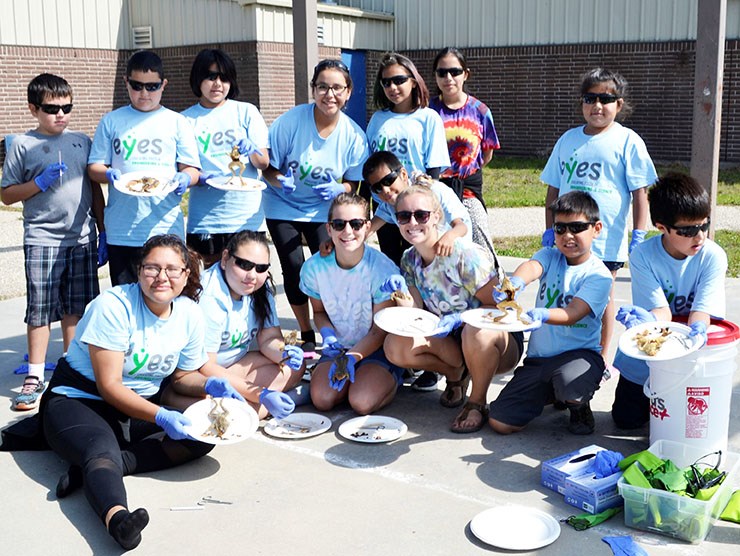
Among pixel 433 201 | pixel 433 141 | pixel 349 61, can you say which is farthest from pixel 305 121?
pixel 349 61

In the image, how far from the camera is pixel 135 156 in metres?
4.86

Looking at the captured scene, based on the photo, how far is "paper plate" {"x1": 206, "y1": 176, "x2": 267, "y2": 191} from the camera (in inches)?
198

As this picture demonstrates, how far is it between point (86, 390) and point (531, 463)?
6.65ft

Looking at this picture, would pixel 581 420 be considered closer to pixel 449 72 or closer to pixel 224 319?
pixel 224 319

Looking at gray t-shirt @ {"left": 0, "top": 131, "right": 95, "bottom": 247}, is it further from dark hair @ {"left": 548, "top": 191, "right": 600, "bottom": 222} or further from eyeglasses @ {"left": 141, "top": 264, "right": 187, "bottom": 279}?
dark hair @ {"left": 548, "top": 191, "right": 600, "bottom": 222}

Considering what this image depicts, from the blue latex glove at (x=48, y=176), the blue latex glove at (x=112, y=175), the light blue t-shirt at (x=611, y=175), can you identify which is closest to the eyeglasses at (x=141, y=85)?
the blue latex glove at (x=112, y=175)

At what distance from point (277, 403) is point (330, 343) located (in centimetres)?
55

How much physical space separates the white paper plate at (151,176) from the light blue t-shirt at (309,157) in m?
0.73

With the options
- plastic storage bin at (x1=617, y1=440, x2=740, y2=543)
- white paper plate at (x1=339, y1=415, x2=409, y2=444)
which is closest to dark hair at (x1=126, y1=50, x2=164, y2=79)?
white paper plate at (x1=339, y1=415, x2=409, y2=444)

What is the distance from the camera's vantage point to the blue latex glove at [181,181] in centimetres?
477

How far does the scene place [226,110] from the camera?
5184 millimetres

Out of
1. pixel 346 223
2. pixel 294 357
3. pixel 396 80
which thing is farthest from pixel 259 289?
pixel 396 80

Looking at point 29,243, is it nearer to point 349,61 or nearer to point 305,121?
point 305,121

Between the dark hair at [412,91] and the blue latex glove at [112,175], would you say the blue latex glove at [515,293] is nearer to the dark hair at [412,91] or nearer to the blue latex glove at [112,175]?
the dark hair at [412,91]
